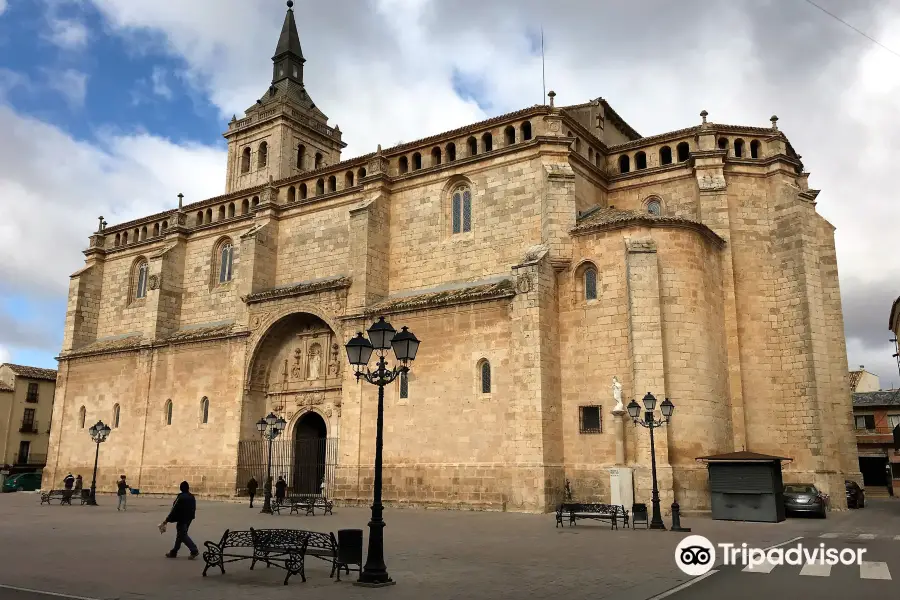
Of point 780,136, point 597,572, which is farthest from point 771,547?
point 780,136

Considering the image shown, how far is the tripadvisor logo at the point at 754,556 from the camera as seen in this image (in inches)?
473

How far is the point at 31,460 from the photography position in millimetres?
53188

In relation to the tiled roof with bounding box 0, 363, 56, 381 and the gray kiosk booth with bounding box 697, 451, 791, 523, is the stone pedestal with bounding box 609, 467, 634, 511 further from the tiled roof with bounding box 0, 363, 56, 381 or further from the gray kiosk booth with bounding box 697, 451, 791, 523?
the tiled roof with bounding box 0, 363, 56, 381

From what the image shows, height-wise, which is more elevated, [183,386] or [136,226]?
[136,226]

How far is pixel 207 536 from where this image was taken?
52.5 feet

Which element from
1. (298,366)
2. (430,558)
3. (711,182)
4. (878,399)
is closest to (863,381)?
(878,399)

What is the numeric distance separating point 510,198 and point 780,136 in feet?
34.8

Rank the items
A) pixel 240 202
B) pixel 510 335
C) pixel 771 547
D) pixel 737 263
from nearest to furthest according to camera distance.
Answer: pixel 771 547, pixel 510 335, pixel 737 263, pixel 240 202

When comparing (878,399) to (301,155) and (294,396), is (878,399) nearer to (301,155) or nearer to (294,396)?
(294,396)

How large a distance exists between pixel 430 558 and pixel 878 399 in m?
47.8

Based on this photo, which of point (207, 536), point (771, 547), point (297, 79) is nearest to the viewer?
point (771, 547)

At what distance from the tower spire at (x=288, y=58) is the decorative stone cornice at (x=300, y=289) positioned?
17305mm

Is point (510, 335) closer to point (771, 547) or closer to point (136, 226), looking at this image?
point (771, 547)

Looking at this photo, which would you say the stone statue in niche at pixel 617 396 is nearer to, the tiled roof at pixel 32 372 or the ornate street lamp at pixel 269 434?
the ornate street lamp at pixel 269 434
